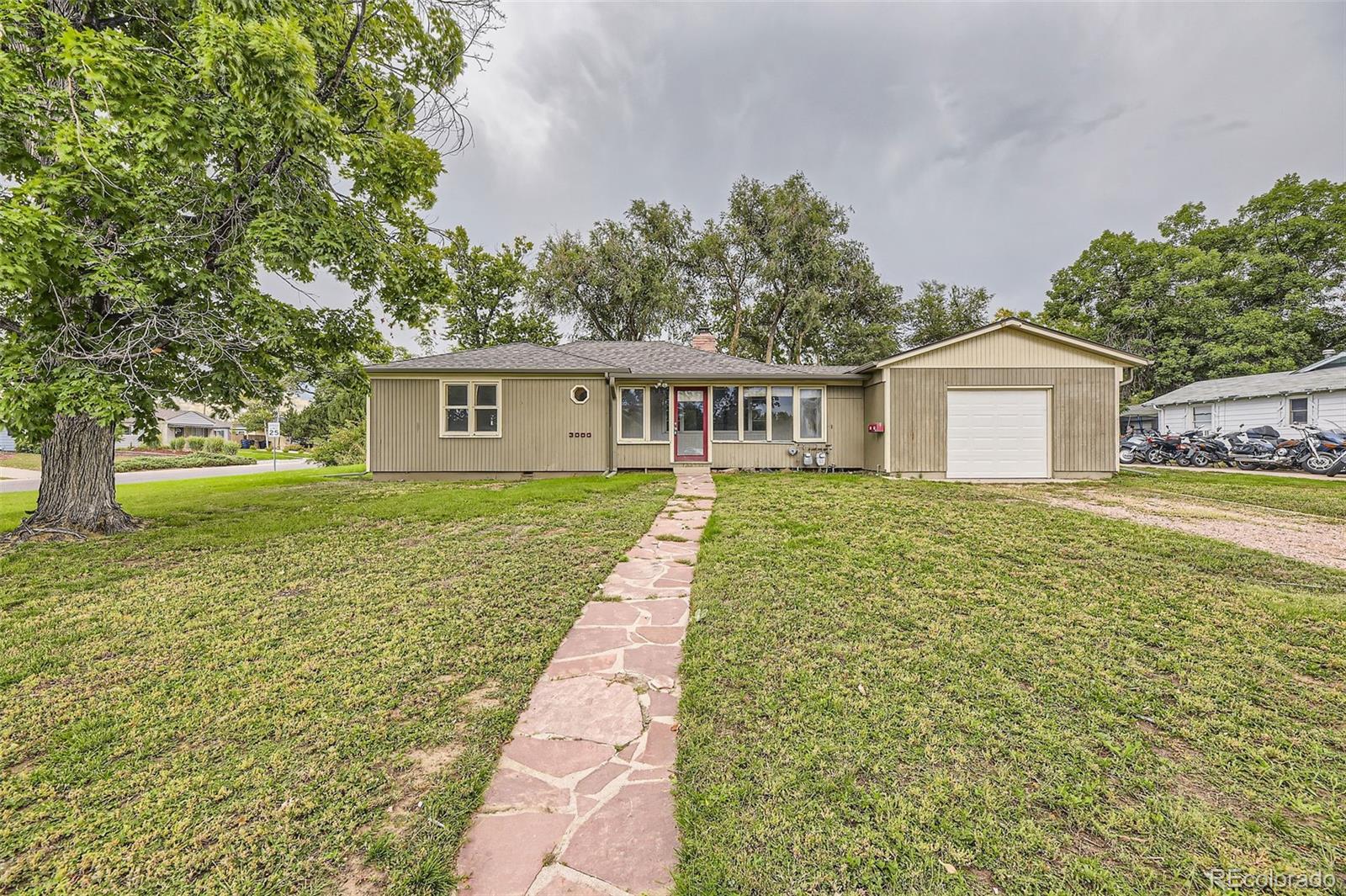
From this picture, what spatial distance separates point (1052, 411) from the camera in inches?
405

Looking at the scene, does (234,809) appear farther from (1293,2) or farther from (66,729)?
(1293,2)

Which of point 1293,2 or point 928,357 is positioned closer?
point 928,357

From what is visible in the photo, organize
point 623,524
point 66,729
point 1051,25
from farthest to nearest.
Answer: point 1051,25, point 623,524, point 66,729

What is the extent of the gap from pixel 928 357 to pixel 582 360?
7.56 meters

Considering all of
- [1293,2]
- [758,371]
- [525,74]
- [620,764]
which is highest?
[1293,2]

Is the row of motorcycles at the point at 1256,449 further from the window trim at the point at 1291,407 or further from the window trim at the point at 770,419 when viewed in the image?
the window trim at the point at 770,419

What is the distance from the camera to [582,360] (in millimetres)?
11164

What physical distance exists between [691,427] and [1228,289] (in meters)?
28.8

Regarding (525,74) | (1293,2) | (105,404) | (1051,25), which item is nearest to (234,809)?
(105,404)

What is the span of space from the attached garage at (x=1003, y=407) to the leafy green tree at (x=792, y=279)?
37.3 feet

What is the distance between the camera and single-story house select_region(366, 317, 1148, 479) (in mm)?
10273

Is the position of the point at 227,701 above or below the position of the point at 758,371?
below

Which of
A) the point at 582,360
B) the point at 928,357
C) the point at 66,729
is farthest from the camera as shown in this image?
the point at 582,360

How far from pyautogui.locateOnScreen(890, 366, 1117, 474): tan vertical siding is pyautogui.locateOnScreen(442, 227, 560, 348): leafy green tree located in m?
16.3
